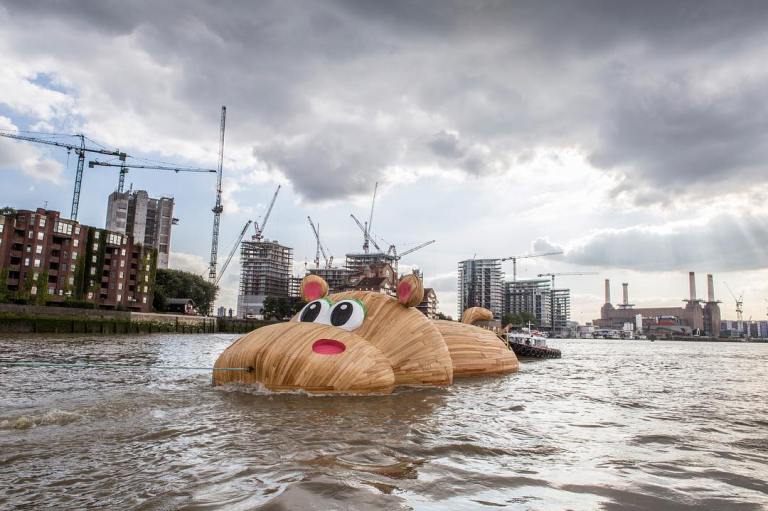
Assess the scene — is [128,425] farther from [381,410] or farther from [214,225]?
[214,225]

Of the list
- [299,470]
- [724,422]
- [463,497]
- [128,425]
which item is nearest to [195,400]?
[128,425]

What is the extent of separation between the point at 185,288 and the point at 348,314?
9683 centimetres

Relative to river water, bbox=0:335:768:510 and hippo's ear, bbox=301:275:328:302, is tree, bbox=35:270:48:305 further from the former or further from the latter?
hippo's ear, bbox=301:275:328:302

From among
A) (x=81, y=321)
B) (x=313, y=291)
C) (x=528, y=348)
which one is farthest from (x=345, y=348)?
(x=81, y=321)

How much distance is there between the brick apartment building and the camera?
66875 mm

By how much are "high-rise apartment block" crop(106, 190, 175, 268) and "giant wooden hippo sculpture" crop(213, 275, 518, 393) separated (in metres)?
119

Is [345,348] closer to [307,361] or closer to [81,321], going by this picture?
[307,361]

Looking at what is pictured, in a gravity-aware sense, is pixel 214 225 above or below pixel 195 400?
above

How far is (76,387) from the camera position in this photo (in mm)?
10492

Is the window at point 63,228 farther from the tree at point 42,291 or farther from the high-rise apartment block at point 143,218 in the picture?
the high-rise apartment block at point 143,218

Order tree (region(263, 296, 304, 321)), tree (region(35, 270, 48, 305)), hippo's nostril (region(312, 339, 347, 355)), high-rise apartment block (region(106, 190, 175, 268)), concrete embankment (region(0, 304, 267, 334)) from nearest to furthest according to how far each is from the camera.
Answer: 1. hippo's nostril (region(312, 339, 347, 355))
2. concrete embankment (region(0, 304, 267, 334))
3. tree (region(35, 270, 48, 305))
4. tree (region(263, 296, 304, 321))
5. high-rise apartment block (region(106, 190, 175, 268))

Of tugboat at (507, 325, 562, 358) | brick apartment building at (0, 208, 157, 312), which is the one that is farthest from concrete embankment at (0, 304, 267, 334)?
tugboat at (507, 325, 562, 358)

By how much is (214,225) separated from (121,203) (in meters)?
24.6

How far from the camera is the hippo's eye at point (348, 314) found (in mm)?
10664
